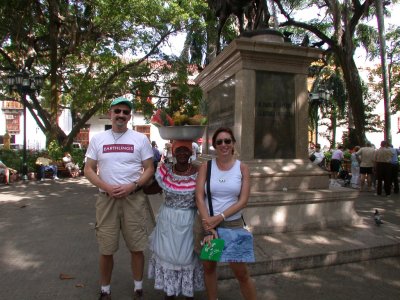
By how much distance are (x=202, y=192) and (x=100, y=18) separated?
16118 mm

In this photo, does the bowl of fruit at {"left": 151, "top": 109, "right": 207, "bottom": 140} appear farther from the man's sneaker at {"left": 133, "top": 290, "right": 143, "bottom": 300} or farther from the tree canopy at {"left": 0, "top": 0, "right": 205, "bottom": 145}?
the tree canopy at {"left": 0, "top": 0, "right": 205, "bottom": 145}

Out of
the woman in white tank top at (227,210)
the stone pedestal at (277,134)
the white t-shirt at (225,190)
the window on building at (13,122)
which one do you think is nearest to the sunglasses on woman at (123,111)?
the woman in white tank top at (227,210)

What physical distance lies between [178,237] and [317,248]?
2.16 m

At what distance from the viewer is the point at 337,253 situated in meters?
4.54

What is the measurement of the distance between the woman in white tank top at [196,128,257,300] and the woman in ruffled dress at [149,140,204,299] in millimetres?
161

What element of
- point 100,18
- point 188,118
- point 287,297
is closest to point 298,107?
point 188,118

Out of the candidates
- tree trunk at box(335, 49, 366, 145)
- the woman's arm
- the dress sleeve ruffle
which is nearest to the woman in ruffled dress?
the dress sleeve ruffle

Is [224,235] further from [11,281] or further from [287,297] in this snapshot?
[11,281]

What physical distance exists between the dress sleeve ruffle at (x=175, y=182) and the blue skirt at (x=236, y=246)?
0.46m

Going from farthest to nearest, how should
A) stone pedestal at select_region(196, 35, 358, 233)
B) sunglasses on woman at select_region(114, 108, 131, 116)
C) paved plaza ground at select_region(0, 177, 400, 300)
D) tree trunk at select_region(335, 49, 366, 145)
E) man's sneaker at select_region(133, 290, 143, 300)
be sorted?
tree trunk at select_region(335, 49, 366, 145)
stone pedestal at select_region(196, 35, 358, 233)
paved plaza ground at select_region(0, 177, 400, 300)
man's sneaker at select_region(133, 290, 143, 300)
sunglasses on woman at select_region(114, 108, 131, 116)

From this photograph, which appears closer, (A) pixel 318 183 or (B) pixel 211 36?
(A) pixel 318 183

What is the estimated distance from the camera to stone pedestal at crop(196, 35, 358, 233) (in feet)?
17.9

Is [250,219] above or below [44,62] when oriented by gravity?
below

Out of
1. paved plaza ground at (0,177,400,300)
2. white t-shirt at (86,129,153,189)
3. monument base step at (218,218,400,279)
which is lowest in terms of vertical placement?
paved plaza ground at (0,177,400,300)
